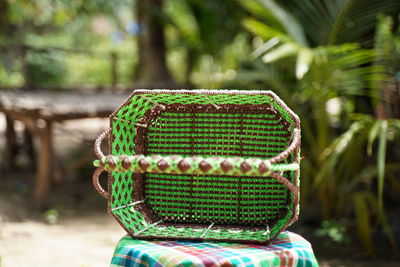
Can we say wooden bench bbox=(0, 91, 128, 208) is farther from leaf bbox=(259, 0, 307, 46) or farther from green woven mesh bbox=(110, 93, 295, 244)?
green woven mesh bbox=(110, 93, 295, 244)

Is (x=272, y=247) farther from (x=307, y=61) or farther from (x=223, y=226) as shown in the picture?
(x=307, y=61)

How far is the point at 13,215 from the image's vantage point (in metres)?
4.90

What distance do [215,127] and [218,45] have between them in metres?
4.67

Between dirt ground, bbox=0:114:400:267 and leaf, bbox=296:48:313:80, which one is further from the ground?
leaf, bbox=296:48:313:80

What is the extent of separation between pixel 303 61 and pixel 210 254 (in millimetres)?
2142

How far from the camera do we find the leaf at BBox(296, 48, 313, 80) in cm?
342

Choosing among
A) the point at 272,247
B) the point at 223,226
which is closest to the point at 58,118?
the point at 223,226

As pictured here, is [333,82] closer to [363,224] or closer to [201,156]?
[363,224]

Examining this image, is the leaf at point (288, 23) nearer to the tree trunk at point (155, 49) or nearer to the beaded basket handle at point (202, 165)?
the beaded basket handle at point (202, 165)

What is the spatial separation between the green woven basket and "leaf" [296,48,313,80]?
4.69 ft

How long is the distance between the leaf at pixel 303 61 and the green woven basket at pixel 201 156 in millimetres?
1429

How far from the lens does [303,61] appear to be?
11.6 ft

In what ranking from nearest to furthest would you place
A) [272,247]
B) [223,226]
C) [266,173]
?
[266,173] < [272,247] < [223,226]

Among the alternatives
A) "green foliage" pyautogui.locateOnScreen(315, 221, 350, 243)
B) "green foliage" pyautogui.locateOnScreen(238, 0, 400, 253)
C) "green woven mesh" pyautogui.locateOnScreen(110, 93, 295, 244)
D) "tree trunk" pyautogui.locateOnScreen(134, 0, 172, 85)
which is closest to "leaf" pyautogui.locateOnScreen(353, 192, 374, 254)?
"green foliage" pyautogui.locateOnScreen(238, 0, 400, 253)
